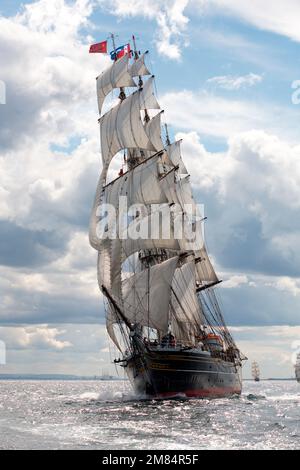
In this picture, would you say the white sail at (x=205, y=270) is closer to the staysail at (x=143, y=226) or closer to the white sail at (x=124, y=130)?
the staysail at (x=143, y=226)

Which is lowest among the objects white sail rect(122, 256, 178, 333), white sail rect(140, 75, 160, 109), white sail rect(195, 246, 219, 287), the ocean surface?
the ocean surface

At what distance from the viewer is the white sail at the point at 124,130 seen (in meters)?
95.2

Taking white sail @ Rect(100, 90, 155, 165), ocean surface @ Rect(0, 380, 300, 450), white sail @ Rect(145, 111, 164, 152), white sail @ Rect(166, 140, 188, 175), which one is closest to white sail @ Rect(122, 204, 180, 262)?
white sail @ Rect(100, 90, 155, 165)

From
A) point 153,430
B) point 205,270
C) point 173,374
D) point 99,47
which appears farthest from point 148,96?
point 153,430

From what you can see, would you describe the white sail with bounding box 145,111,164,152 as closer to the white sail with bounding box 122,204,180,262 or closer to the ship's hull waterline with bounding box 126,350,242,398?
the white sail with bounding box 122,204,180,262

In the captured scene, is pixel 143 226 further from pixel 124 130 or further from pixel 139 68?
pixel 139 68

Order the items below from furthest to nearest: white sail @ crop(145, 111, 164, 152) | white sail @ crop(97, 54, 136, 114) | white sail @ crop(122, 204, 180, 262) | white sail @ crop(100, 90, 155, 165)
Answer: white sail @ crop(145, 111, 164, 152) < white sail @ crop(97, 54, 136, 114) < white sail @ crop(100, 90, 155, 165) < white sail @ crop(122, 204, 180, 262)

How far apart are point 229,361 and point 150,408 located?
133ft

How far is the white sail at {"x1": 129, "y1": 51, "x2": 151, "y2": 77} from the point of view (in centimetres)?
10312

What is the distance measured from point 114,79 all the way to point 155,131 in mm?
9911

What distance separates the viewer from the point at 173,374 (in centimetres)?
7569

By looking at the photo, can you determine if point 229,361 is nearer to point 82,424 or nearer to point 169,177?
point 169,177

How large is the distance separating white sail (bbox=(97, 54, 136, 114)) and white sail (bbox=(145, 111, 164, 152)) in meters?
6.01

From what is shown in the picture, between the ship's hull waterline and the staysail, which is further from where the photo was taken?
the staysail
